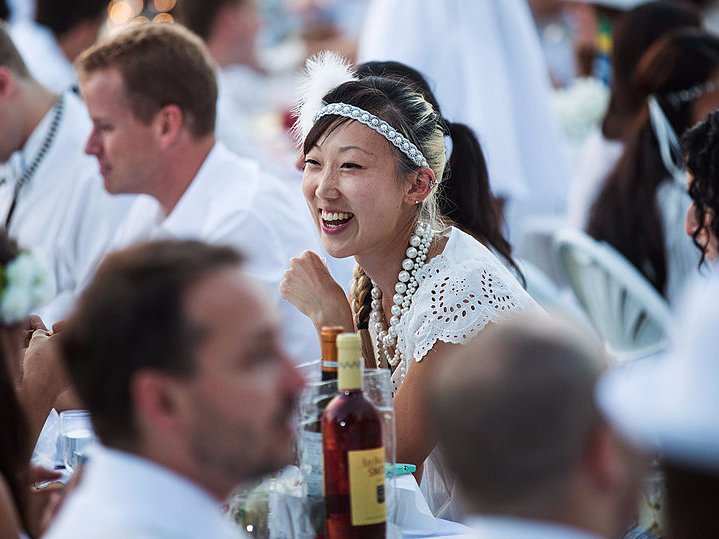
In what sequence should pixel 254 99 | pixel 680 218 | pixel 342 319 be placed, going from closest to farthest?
pixel 342 319, pixel 680 218, pixel 254 99

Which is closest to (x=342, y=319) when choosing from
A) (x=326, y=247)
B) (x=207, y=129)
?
(x=326, y=247)

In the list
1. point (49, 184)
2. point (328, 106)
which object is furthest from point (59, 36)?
point (328, 106)

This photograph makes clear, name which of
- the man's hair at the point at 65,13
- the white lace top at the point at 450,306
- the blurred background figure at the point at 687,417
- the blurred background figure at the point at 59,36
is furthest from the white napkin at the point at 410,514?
the man's hair at the point at 65,13

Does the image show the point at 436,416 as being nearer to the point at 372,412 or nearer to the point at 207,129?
the point at 372,412

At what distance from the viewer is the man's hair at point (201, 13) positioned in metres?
6.16

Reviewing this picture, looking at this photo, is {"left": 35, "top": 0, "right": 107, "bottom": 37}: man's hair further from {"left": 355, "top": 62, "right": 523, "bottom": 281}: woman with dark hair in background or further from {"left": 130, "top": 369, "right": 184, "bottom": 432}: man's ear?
{"left": 130, "top": 369, "right": 184, "bottom": 432}: man's ear

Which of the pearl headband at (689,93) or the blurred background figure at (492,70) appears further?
the blurred background figure at (492,70)

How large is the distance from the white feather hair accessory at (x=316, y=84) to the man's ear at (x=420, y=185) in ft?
0.97

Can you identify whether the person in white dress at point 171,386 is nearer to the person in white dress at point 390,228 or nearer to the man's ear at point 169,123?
the person in white dress at point 390,228

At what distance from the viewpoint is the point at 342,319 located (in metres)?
2.84

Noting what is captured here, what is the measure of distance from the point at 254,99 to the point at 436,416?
5.71 m

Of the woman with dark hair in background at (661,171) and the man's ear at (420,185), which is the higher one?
the woman with dark hair in background at (661,171)

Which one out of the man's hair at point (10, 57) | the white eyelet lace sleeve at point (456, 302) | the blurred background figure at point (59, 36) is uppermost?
the blurred background figure at point (59, 36)

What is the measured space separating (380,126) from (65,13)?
3.51 meters
